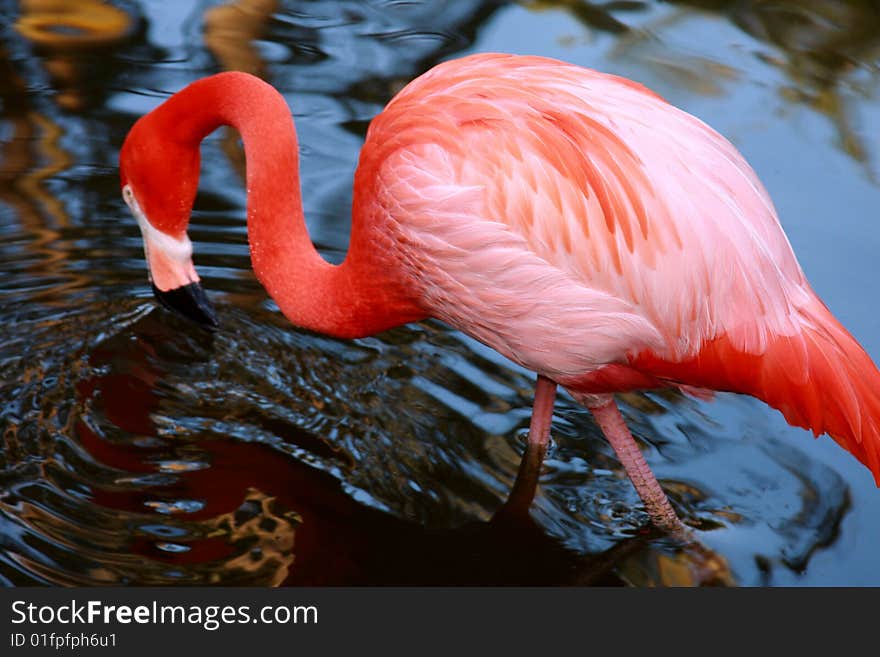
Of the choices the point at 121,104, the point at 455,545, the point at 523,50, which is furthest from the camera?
the point at 523,50

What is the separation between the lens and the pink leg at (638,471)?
3615mm

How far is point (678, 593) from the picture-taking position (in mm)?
3365

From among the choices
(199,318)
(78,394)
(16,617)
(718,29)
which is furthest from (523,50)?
(16,617)

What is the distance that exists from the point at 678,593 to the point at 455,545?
0.64 m

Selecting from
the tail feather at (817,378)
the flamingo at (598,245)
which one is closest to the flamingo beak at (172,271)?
the flamingo at (598,245)

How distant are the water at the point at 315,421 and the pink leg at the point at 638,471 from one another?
7 centimetres

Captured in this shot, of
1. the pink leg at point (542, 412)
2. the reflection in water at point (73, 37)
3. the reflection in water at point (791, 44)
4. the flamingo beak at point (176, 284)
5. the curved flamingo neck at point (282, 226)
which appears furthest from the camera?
the reflection in water at point (791, 44)

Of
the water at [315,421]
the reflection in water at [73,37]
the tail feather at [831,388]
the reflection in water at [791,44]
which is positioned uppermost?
the tail feather at [831,388]

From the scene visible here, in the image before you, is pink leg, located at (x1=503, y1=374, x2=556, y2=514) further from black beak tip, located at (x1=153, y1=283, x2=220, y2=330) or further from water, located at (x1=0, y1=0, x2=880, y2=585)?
black beak tip, located at (x1=153, y1=283, x2=220, y2=330)

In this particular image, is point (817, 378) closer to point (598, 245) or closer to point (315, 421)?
point (598, 245)

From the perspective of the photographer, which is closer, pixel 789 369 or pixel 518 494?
pixel 789 369

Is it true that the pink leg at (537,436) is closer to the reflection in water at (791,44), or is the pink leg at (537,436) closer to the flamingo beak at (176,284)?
the flamingo beak at (176,284)

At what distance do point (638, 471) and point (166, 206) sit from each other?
1.64m

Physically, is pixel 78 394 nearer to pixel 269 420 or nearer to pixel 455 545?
pixel 269 420
